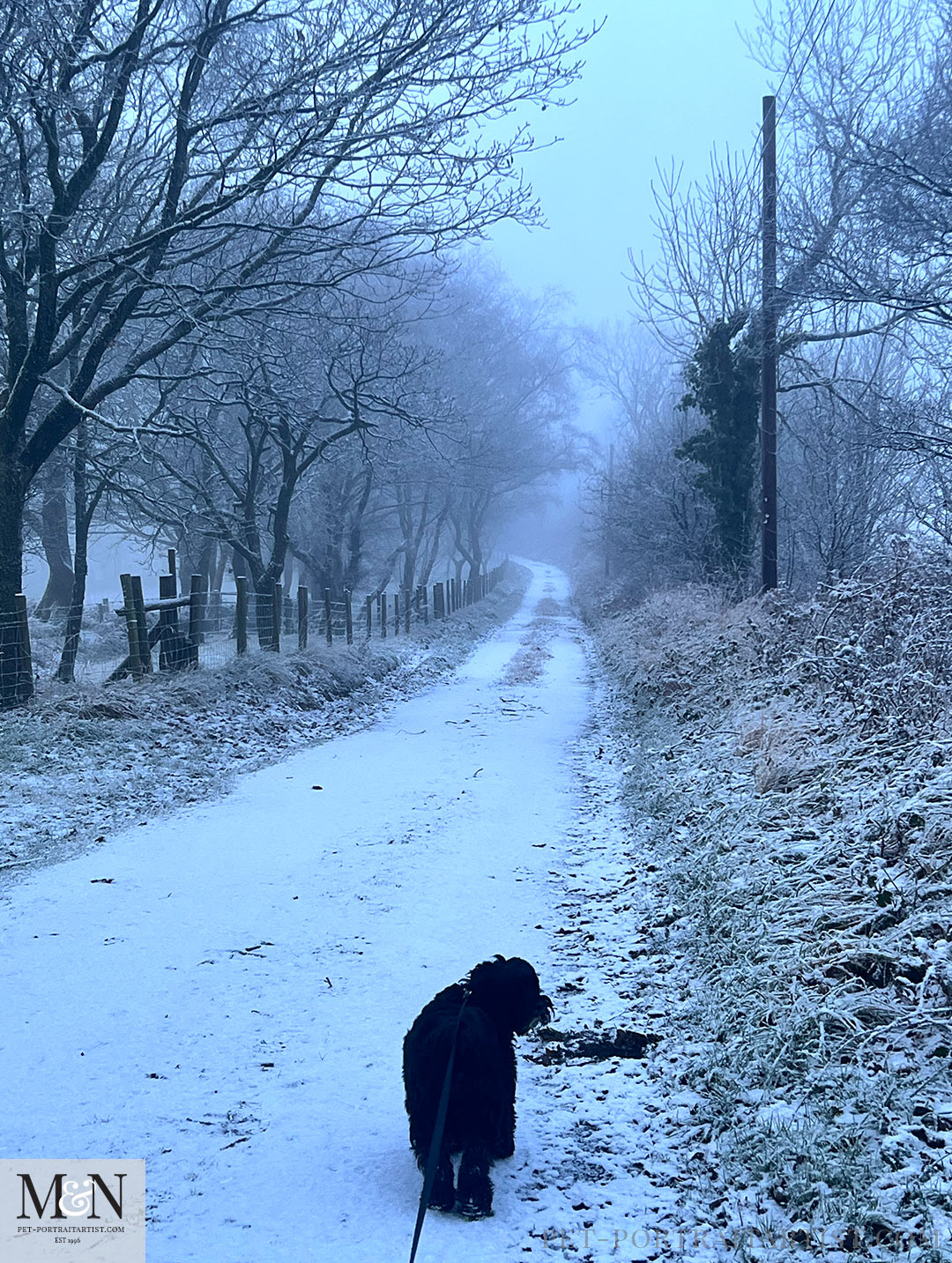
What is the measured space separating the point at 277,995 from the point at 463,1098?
6.14 feet

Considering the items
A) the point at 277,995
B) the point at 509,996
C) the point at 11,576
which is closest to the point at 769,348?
the point at 11,576

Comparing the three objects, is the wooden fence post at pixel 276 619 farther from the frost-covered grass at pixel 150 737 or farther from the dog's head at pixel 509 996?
the dog's head at pixel 509 996

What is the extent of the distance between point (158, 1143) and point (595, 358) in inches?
1978

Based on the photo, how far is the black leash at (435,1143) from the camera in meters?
2.21

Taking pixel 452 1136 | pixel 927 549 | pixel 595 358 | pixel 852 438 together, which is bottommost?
pixel 452 1136

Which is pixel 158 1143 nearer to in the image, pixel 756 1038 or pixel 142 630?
pixel 756 1038

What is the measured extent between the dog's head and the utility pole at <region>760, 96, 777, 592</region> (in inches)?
498

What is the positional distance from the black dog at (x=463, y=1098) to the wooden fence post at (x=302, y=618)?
14.2m

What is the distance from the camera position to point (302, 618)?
1772cm

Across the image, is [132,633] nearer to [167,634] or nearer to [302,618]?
[167,634]

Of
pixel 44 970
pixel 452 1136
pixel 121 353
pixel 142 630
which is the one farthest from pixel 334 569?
pixel 452 1136

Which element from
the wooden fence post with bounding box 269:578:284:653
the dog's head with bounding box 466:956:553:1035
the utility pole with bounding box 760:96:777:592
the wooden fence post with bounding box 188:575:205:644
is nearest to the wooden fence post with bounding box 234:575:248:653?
the wooden fence post with bounding box 269:578:284:653

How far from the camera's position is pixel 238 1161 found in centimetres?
326

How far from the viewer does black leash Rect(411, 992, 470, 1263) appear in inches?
86.8
